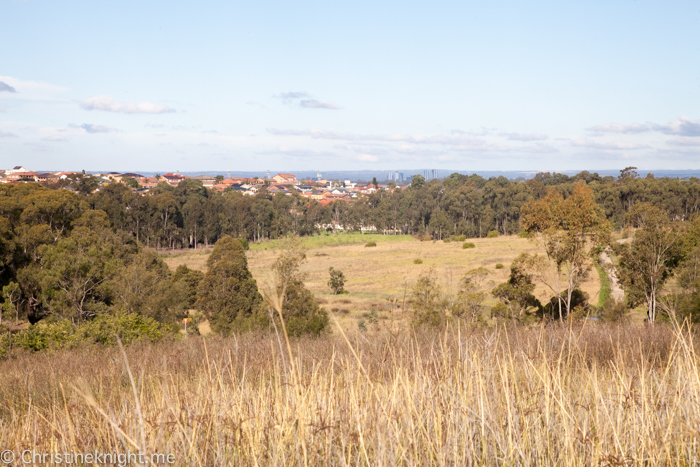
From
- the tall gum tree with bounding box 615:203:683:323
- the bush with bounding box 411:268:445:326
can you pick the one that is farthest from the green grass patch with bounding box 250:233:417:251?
the tall gum tree with bounding box 615:203:683:323

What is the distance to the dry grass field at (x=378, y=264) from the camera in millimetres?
32125

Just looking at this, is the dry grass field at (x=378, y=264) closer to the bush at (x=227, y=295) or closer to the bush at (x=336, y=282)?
the bush at (x=336, y=282)

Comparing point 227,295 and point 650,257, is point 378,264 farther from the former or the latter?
point 650,257

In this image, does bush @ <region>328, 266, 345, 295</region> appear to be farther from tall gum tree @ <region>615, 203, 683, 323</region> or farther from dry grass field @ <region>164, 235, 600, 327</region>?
tall gum tree @ <region>615, 203, 683, 323</region>

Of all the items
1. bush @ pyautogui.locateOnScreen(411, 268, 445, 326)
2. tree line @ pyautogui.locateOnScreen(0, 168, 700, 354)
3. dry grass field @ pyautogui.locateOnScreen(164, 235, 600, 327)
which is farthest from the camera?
dry grass field @ pyautogui.locateOnScreen(164, 235, 600, 327)

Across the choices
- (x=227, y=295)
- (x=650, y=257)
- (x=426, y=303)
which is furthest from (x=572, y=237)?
(x=227, y=295)

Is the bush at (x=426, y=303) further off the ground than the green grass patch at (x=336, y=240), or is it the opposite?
the bush at (x=426, y=303)

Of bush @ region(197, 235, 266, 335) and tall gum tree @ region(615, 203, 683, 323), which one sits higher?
tall gum tree @ region(615, 203, 683, 323)

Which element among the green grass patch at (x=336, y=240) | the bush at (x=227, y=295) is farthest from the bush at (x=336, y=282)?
the green grass patch at (x=336, y=240)

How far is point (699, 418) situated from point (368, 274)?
44.0 m

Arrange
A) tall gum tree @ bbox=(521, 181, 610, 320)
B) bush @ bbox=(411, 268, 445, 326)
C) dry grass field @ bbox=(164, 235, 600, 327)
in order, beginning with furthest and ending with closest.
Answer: dry grass field @ bbox=(164, 235, 600, 327) < tall gum tree @ bbox=(521, 181, 610, 320) < bush @ bbox=(411, 268, 445, 326)

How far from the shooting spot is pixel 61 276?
795 inches

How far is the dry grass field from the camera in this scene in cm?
3212

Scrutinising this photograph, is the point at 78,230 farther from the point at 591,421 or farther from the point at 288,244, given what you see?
the point at 591,421
